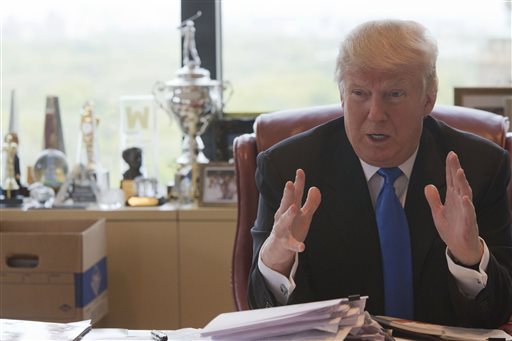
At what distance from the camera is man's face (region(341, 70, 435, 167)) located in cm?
197

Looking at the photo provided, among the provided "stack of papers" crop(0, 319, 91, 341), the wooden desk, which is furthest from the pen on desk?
the wooden desk

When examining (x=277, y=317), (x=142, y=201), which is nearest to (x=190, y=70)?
(x=142, y=201)

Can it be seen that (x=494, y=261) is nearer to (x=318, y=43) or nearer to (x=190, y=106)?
(x=190, y=106)

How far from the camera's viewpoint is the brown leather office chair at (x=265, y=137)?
7.61 ft

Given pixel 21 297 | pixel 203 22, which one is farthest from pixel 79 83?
pixel 21 297

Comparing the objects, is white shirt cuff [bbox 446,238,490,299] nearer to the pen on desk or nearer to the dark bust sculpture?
the pen on desk

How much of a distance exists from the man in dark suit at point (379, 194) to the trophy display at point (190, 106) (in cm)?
117

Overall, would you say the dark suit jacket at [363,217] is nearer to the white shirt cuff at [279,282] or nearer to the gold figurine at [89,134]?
the white shirt cuff at [279,282]

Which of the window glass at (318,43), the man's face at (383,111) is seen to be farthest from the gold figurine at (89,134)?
the man's face at (383,111)

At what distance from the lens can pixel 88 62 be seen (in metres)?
3.64

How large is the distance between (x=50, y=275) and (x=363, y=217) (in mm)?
1274

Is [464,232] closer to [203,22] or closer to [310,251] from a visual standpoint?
[310,251]

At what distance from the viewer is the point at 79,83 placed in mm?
3654

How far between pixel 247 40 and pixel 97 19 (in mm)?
576
